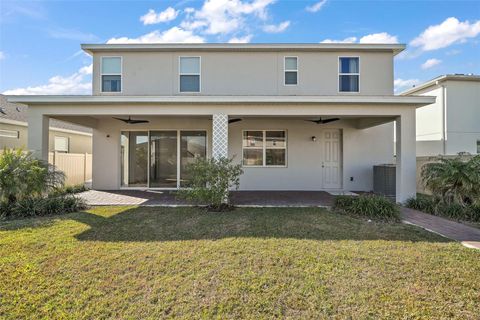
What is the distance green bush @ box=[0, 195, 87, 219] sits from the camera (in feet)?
21.8

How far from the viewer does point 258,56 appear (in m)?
10.9

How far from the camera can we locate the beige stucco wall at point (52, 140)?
13.8m

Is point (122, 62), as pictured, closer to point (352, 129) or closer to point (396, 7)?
point (352, 129)

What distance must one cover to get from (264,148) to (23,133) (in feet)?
48.2

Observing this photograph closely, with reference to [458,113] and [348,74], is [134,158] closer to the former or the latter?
[348,74]

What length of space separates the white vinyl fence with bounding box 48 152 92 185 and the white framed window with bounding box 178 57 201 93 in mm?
6462

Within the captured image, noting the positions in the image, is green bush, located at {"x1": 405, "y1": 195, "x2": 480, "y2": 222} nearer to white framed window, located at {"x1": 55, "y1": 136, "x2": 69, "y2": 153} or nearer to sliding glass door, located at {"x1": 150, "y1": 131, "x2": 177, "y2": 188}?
sliding glass door, located at {"x1": 150, "y1": 131, "x2": 177, "y2": 188}

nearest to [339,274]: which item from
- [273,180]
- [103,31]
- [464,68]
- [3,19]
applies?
[273,180]

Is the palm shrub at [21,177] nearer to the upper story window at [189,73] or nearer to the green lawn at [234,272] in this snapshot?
the green lawn at [234,272]

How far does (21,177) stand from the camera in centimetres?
689

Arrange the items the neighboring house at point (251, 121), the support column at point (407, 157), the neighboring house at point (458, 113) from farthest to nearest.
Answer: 1. the neighboring house at point (458, 113)
2. the neighboring house at point (251, 121)
3. the support column at point (407, 157)

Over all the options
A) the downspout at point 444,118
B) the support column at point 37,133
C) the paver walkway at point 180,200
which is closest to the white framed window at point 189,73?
the paver walkway at point 180,200

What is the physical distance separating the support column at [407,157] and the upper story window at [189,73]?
8115 mm

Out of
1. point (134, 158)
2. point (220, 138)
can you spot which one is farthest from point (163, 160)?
point (220, 138)
